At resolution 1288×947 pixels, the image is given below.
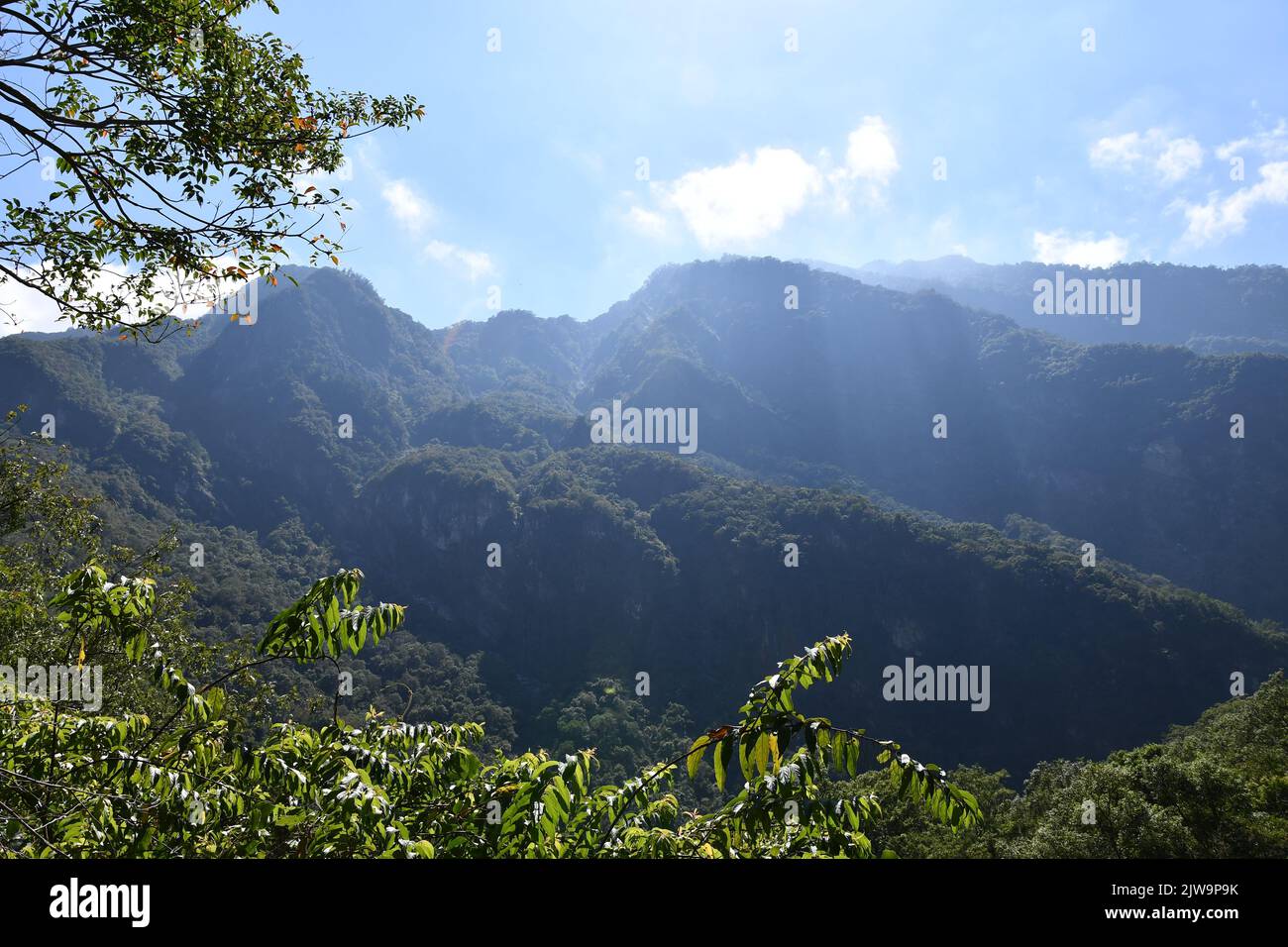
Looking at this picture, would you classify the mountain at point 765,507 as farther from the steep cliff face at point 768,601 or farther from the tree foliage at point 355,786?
the tree foliage at point 355,786

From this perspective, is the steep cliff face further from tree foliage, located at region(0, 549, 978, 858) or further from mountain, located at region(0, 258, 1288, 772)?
tree foliage, located at region(0, 549, 978, 858)

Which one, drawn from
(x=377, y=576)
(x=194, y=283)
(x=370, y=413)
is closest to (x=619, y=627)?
(x=377, y=576)

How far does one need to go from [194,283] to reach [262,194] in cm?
94

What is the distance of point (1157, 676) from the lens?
80250 mm

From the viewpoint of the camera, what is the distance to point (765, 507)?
385 ft

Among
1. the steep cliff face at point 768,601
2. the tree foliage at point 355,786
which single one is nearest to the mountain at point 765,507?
the steep cliff face at point 768,601

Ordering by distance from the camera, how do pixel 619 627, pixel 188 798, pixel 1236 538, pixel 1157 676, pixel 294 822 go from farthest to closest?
pixel 1236 538
pixel 619 627
pixel 1157 676
pixel 188 798
pixel 294 822

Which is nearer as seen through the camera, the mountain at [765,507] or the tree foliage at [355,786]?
the tree foliage at [355,786]

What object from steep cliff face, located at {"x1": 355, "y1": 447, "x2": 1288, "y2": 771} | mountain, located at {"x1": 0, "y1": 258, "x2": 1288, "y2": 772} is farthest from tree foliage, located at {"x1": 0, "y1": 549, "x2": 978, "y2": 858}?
steep cliff face, located at {"x1": 355, "y1": 447, "x2": 1288, "y2": 771}

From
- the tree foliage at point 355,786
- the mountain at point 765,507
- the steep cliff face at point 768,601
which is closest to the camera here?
the tree foliage at point 355,786

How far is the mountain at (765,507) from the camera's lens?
88250mm

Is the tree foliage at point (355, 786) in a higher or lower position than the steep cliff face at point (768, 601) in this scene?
higher

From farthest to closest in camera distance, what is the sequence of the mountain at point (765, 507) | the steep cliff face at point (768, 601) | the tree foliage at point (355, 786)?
1. the mountain at point (765, 507)
2. the steep cliff face at point (768, 601)
3. the tree foliage at point (355, 786)
